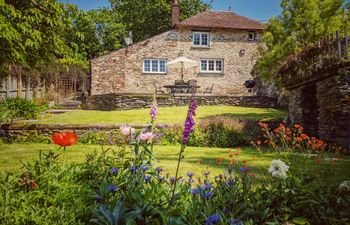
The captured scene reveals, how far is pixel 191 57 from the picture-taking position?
26.6m

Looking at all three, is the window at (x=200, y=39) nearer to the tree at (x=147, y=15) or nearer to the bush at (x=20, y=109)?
the tree at (x=147, y=15)

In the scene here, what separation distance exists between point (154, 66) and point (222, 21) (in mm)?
7970

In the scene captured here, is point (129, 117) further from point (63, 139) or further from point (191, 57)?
point (191, 57)

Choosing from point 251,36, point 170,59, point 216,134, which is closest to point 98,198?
point 216,134

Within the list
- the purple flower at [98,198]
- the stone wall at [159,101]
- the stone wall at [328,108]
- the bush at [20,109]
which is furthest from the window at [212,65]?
the purple flower at [98,198]

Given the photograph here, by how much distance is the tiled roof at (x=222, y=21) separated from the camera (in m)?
26.2

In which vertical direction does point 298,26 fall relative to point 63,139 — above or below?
above

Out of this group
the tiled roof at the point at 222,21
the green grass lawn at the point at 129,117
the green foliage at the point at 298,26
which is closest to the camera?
the green grass lawn at the point at 129,117

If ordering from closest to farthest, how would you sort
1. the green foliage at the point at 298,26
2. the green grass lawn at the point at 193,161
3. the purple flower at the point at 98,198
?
the purple flower at the point at 98,198, the green grass lawn at the point at 193,161, the green foliage at the point at 298,26

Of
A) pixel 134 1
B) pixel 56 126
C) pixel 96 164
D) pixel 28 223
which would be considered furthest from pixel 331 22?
pixel 134 1

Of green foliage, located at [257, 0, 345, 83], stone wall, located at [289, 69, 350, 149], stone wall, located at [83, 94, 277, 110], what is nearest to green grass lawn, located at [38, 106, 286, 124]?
stone wall, located at [289, 69, 350, 149]

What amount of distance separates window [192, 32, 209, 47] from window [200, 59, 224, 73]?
1.53 m

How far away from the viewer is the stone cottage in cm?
2538

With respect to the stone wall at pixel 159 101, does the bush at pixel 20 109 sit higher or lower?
lower
